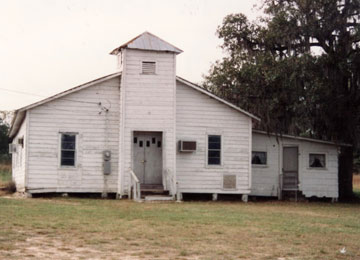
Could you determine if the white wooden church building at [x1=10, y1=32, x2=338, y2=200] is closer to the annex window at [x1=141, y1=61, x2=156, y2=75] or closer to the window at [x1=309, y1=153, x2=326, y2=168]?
the annex window at [x1=141, y1=61, x2=156, y2=75]

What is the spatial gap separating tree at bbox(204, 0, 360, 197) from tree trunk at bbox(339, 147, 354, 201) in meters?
1.50

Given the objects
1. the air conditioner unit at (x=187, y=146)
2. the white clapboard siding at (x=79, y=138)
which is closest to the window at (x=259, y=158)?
the air conditioner unit at (x=187, y=146)

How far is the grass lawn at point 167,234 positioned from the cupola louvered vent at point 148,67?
7263 mm

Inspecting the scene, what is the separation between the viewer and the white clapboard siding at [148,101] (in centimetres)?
2502

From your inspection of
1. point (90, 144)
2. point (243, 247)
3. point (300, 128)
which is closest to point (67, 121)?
point (90, 144)

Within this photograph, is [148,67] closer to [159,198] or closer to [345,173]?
[159,198]

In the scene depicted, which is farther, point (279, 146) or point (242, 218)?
point (279, 146)

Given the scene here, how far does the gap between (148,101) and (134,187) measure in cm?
337

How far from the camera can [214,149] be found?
26312 mm

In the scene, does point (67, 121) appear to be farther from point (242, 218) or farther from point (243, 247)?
point (243, 247)

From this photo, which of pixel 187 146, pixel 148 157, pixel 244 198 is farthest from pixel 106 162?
pixel 244 198

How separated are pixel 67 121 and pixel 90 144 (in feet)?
3.97

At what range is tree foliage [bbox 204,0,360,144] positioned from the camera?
26.6m

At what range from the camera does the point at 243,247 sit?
12102 millimetres
